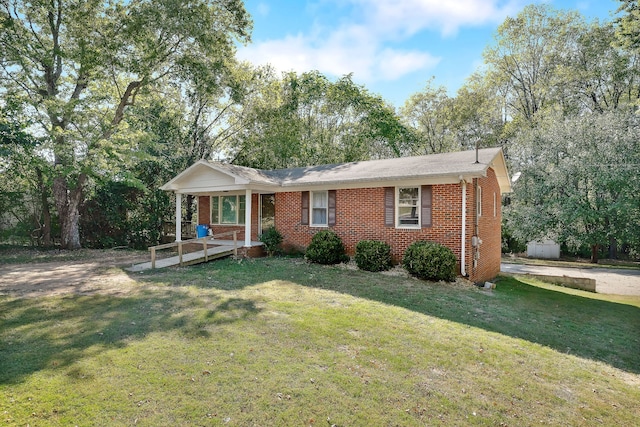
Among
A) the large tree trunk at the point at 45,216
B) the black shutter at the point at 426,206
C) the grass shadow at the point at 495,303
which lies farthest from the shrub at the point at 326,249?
the large tree trunk at the point at 45,216

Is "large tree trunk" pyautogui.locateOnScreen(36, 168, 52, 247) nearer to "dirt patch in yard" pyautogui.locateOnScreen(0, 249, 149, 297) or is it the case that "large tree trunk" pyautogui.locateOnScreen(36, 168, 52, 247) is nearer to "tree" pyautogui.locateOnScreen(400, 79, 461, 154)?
"dirt patch in yard" pyautogui.locateOnScreen(0, 249, 149, 297)

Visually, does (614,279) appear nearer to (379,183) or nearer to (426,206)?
(426,206)

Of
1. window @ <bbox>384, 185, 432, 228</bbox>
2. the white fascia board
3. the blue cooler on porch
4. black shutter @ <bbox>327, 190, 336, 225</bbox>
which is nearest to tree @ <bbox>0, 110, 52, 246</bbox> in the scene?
the blue cooler on porch

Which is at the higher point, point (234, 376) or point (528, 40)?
point (528, 40)

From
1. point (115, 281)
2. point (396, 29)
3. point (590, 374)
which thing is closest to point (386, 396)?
point (590, 374)

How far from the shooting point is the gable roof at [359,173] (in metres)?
10.7

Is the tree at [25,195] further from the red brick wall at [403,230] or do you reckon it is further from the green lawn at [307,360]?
the red brick wall at [403,230]

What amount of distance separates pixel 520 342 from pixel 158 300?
714cm

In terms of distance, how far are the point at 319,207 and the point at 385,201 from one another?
2.88 meters

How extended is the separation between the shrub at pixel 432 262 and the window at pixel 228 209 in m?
8.68

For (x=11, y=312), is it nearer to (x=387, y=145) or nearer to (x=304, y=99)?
(x=304, y=99)

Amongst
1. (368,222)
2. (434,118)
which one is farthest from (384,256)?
(434,118)

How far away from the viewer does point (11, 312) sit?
6.39 meters

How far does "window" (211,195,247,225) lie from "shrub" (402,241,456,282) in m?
8.68
